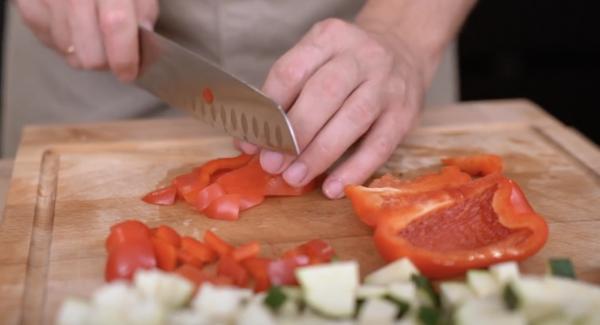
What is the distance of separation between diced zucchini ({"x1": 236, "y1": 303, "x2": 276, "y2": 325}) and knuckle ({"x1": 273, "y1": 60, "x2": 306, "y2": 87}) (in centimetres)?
62

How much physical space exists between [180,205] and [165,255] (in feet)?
0.95

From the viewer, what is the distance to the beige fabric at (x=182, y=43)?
2350mm

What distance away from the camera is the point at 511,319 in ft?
4.23

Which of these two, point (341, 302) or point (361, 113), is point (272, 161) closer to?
point (361, 113)

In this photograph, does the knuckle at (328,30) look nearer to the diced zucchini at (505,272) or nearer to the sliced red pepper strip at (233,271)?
the sliced red pepper strip at (233,271)

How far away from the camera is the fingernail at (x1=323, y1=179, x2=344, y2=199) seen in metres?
1.84

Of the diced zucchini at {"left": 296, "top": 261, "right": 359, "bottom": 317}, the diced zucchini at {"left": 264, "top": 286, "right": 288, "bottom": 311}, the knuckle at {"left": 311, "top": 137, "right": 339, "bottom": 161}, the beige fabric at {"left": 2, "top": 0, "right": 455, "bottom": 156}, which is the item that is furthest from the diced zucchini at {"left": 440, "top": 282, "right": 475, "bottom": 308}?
the beige fabric at {"left": 2, "top": 0, "right": 455, "bottom": 156}

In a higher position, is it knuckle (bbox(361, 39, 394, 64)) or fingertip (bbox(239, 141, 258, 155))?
knuckle (bbox(361, 39, 394, 64))

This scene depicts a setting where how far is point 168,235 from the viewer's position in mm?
1591

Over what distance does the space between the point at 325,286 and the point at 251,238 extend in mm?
367

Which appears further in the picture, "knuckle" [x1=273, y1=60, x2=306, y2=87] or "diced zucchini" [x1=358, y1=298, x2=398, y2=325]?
"knuckle" [x1=273, y1=60, x2=306, y2=87]

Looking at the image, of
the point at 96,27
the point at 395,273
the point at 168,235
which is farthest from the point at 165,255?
the point at 96,27

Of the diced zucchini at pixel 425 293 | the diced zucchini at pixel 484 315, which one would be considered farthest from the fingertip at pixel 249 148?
the diced zucchini at pixel 484 315

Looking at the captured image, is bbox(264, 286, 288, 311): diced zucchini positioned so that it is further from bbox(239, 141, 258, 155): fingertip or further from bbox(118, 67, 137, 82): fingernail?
bbox(118, 67, 137, 82): fingernail
